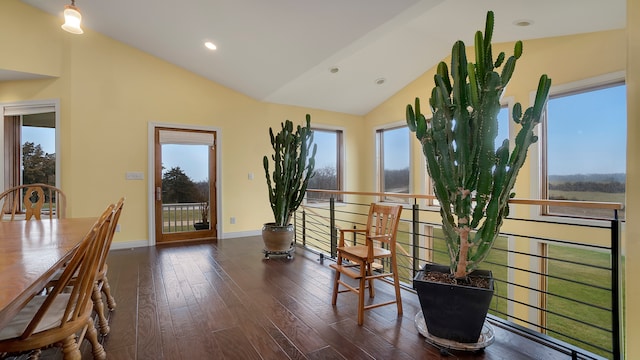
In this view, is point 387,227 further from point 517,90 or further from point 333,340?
point 517,90

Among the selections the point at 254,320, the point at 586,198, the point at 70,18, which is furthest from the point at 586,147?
the point at 70,18

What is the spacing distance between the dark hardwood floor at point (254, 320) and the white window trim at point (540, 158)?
2.41 meters

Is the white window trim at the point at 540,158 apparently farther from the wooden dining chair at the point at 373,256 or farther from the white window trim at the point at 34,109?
the white window trim at the point at 34,109

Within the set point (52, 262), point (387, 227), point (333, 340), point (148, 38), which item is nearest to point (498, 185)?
point (387, 227)

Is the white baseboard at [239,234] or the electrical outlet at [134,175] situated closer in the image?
the electrical outlet at [134,175]

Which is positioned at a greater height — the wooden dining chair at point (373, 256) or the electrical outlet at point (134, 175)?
the electrical outlet at point (134, 175)

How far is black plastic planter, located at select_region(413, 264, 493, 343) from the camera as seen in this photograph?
1696 millimetres

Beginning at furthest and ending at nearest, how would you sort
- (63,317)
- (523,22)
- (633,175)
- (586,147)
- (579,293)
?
1. (579,293)
2. (586,147)
3. (523,22)
4. (633,175)
5. (63,317)

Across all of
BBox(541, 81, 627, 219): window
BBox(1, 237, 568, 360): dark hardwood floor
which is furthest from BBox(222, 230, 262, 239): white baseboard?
BBox(541, 81, 627, 219): window

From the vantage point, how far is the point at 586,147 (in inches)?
142

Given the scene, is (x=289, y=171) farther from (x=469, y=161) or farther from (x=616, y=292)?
(x=616, y=292)

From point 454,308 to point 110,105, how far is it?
16.4 ft

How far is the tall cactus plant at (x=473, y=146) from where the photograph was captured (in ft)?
5.45

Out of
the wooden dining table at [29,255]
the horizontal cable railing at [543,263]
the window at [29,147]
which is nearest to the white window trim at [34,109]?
the window at [29,147]
